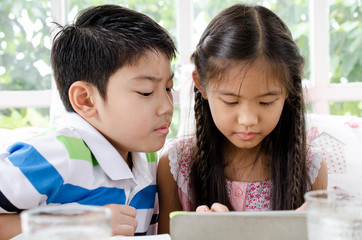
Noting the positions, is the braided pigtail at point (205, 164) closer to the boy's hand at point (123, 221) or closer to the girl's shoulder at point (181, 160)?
the girl's shoulder at point (181, 160)

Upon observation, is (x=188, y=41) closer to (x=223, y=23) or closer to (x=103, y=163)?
(x=223, y=23)

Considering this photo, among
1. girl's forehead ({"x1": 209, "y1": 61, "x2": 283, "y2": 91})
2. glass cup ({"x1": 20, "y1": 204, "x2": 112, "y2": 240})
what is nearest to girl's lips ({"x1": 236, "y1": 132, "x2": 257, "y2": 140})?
girl's forehead ({"x1": 209, "y1": 61, "x2": 283, "y2": 91})

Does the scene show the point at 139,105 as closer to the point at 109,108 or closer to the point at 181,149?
the point at 109,108

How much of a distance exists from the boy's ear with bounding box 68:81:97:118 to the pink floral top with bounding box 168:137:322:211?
0.31m

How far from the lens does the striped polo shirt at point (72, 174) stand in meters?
0.83

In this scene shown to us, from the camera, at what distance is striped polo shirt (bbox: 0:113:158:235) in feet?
2.73

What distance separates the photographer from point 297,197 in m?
1.18

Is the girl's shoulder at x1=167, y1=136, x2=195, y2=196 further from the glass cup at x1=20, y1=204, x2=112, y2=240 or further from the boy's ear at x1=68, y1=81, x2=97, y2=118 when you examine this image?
the glass cup at x1=20, y1=204, x2=112, y2=240

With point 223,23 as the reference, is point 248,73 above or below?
below

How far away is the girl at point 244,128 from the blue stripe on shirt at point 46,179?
31 centimetres

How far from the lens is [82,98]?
1.06 m

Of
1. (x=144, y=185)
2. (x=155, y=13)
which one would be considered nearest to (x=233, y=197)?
(x=144, y=185)

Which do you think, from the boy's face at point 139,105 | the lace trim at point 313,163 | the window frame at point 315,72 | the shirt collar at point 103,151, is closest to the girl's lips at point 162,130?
the boy's face at point 139,105

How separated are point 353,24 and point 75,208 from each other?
2.28 m
